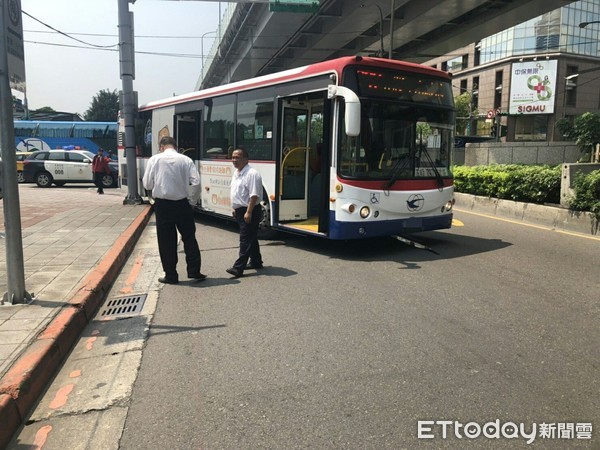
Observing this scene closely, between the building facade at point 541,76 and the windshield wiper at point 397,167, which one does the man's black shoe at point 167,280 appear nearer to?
the windshield wiper at point 397,167

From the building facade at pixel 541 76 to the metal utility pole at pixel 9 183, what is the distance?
5755 centimetres

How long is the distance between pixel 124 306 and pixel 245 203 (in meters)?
2.16

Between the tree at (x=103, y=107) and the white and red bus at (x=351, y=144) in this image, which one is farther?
the tree at (x=103, y=107)

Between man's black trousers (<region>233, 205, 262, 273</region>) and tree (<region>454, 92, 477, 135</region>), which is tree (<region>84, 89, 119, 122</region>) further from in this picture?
man's black trousers (<region>233, 205, 262, 273</region>)

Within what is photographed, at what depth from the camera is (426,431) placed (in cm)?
312

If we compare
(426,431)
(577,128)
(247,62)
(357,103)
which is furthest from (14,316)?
(577,128)

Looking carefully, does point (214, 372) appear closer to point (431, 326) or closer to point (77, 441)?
point (77, 441)

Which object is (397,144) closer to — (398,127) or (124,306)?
(398,127)

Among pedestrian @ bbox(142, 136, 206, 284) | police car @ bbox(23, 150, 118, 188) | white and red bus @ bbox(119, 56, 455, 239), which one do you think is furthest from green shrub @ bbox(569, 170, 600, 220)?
police car @ bbox(23, 150, 118, 188)

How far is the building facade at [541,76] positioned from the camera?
58.8m

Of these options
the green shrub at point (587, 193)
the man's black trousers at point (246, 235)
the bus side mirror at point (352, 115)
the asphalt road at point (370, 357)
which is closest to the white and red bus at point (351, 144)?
the bus side mirror at point (352, 115)

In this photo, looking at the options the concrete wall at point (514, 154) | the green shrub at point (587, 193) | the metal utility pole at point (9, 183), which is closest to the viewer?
the metal utility pole at point (9, 183)

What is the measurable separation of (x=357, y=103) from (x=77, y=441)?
5455 mm

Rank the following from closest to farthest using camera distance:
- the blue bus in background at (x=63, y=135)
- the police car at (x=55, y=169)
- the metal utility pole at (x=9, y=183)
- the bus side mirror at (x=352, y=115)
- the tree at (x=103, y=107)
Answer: the metal utility pole at (x=9, y=183) → the bus side mirror at (x=352, y=115) → the police car at (x=55, y=169) → the blue bus in background at (x=63, y=135) → the tree at (x=103, y=107)
